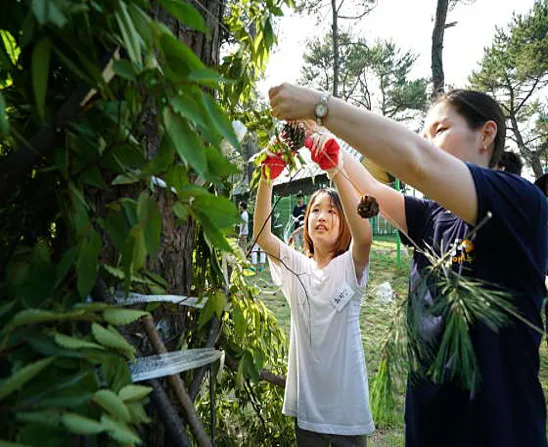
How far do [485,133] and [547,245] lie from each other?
377mm

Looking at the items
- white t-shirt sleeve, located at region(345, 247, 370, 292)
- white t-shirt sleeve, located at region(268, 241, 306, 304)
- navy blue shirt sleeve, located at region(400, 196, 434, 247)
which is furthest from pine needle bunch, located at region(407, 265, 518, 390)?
white t-shirt sleeve, located at region(268, 241, 306, 304)

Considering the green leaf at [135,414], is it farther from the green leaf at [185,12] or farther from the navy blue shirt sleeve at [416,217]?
the navy blue shirt sleeve at [416,217]

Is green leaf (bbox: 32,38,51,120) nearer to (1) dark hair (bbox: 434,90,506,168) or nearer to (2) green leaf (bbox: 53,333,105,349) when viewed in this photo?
(2) green leaf (bbox: 53,333,105,349)

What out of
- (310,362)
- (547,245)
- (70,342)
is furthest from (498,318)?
(310,362)

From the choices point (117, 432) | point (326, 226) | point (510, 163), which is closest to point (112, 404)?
point (117, 432)

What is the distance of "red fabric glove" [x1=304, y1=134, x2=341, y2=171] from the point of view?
1552 millimetres

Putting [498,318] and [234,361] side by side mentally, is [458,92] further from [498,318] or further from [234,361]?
[234,361]

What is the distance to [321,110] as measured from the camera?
1092mm

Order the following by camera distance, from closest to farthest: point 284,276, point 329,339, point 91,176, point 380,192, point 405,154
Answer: point 91,176, point 405,154, point 380,192, point 329,339, point 284,276

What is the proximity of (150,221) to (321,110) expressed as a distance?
1.92 feet

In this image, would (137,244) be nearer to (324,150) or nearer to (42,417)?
(42,417)

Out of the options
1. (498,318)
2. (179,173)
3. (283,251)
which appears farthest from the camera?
(283,251)

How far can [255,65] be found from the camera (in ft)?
4.26

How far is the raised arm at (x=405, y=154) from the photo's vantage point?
1.04 m
